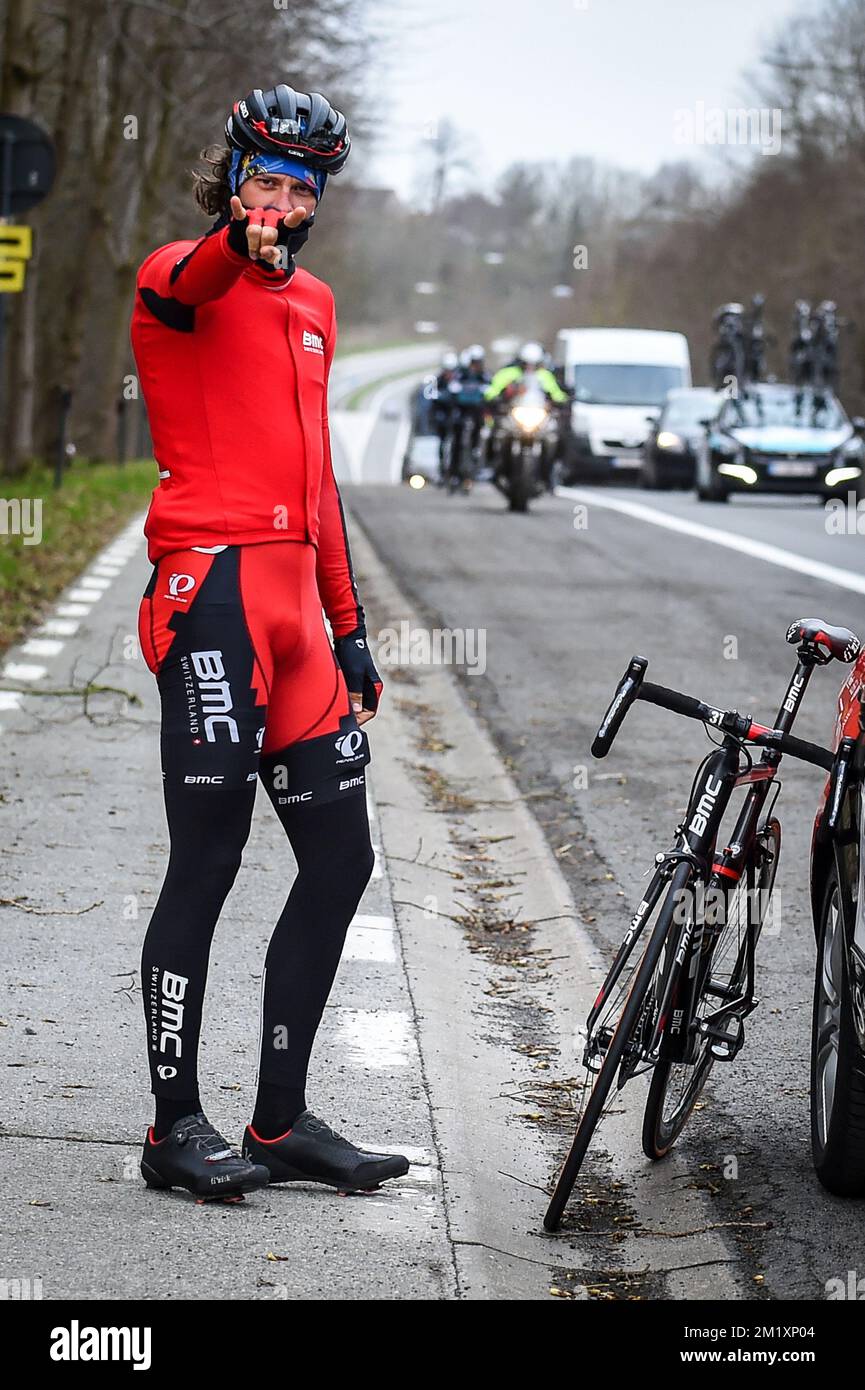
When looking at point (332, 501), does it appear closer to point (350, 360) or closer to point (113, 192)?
point (113, 192)

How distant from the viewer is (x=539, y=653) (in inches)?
534

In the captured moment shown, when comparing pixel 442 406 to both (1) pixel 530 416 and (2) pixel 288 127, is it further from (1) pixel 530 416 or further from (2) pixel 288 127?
(2) pixel 288 127

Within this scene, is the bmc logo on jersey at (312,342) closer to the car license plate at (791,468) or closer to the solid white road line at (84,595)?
the solid white road line at (84,595)

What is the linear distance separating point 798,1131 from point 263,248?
2.47 metres

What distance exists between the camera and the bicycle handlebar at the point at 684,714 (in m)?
4.56

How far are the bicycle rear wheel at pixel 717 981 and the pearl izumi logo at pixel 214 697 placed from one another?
1183mm

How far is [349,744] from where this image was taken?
4.43m

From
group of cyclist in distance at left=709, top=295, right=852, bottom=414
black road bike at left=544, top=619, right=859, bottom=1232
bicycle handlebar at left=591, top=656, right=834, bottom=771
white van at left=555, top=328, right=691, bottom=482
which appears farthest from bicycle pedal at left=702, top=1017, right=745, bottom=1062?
white van at left=555, top=328, right=691, bottom=482

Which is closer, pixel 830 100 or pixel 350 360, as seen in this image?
pixel 830 100

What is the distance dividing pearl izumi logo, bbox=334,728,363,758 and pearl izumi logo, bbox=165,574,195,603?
425 mm
